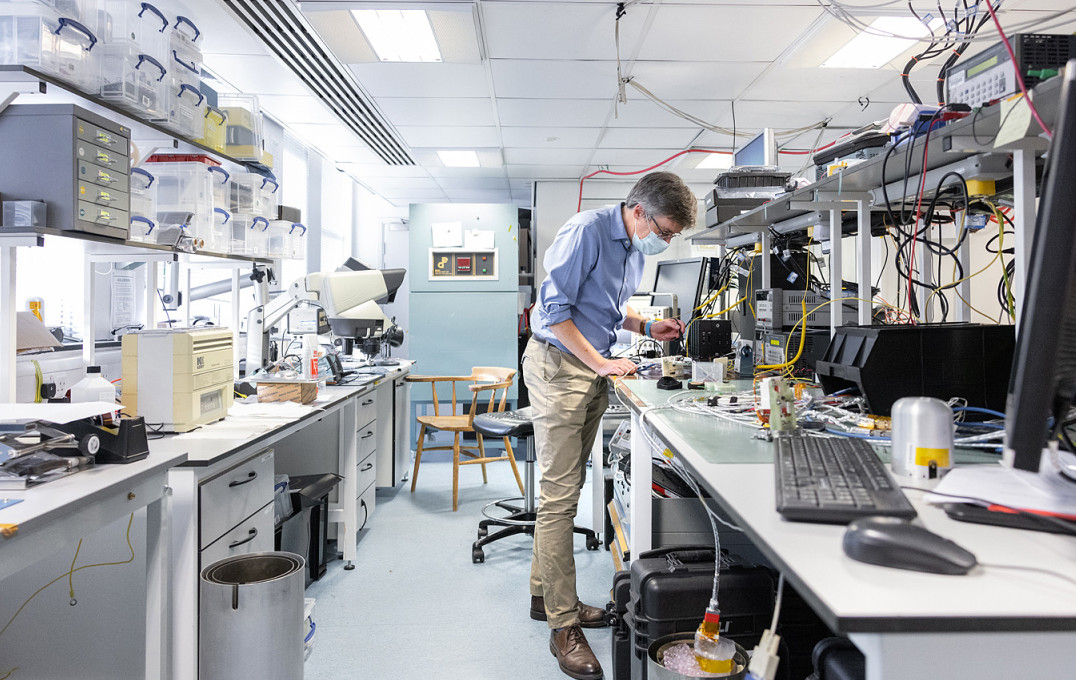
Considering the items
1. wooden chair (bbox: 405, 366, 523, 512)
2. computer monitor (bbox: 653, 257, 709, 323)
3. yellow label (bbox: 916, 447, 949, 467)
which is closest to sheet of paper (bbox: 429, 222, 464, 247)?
wooden chair (bbox: 405, 366, 523, 512)

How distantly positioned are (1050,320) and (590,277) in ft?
4.52

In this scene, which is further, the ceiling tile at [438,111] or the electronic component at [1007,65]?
the ceiling tile at [438,111]

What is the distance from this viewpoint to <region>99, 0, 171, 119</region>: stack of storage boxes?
68.0 inches

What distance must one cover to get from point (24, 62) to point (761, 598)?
6.67ft

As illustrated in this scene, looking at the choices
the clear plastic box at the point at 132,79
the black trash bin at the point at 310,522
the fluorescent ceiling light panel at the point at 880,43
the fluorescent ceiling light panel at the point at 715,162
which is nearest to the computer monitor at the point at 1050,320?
the clear plastic box at the point at 132,79

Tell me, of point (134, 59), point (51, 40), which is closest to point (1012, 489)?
point (51, 40)

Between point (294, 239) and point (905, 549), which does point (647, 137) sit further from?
point (905, 549)

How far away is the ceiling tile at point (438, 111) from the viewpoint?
402 centimetres

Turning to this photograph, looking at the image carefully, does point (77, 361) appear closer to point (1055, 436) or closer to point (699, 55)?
point (1055, 436)

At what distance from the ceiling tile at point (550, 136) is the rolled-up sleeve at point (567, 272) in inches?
115

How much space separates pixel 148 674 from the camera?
1.35 m

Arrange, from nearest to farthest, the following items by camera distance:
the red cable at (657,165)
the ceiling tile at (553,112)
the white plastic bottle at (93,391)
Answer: the white plastic bottle at (93,391), the ceiling tile at (553,112), the red cable at (657,165)

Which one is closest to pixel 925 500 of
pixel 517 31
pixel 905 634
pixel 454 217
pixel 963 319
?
pixel 905 634

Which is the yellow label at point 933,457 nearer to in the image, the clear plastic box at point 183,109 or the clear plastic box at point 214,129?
the clear plastic box at point 183,109
